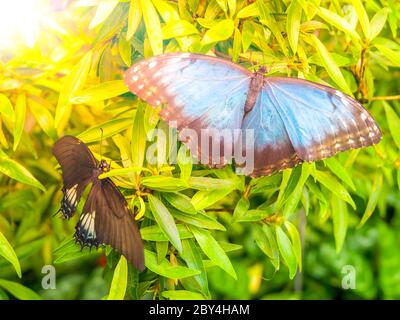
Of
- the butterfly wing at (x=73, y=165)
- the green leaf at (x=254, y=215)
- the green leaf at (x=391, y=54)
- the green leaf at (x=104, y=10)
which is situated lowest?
the green leaf at (x=254, y=215)

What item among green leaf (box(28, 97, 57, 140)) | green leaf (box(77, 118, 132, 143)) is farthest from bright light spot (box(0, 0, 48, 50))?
green leaf (box(77, 118, 132, 143))

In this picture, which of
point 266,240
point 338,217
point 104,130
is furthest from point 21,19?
point 338,217

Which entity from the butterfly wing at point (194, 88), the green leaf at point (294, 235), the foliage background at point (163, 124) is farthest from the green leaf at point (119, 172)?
the green leaf at point (294, 235)

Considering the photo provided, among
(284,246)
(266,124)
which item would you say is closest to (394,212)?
(284,246)

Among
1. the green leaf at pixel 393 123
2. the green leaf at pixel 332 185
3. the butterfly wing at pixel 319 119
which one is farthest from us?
the green leaf at pixel 393 123

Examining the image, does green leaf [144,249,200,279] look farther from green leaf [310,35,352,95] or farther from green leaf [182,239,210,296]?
green leaf [310,35,352,95]

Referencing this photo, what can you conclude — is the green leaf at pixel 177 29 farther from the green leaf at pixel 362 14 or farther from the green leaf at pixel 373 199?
the green leaf at pixel 373 199
